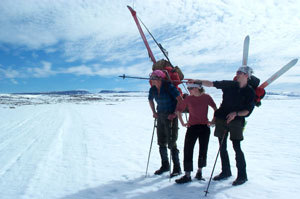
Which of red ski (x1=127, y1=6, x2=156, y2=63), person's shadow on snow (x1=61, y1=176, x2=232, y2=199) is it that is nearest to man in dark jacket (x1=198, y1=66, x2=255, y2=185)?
person's shadow on snow (x1=61, y1=176, x2=232, y2=199)

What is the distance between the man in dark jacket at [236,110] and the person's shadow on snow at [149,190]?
0.51 metres

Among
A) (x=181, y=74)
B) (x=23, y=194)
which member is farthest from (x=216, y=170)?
(x=23, y=194)

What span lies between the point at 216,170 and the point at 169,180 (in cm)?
131

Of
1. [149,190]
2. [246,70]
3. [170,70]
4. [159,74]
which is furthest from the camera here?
[170,70]

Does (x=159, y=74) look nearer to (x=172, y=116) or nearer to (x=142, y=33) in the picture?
(x=172, y=116)

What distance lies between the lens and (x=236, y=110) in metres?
3.37

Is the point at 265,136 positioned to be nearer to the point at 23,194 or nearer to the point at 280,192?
the point at 280,192

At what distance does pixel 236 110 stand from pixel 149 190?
2.07 meters

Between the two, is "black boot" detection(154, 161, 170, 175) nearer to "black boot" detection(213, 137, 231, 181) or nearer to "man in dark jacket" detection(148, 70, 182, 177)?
"man in dark jacket" detection(148, 70, 182, 177)

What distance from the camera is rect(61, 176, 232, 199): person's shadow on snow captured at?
3301mm

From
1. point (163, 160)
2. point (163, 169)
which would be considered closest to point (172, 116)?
point (163, 160)

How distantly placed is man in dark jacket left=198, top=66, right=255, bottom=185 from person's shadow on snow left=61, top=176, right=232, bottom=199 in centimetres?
51

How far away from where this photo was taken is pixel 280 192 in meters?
3.39

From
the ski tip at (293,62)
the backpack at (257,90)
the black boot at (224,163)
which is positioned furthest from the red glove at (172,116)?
the ski tip at (293,62)
